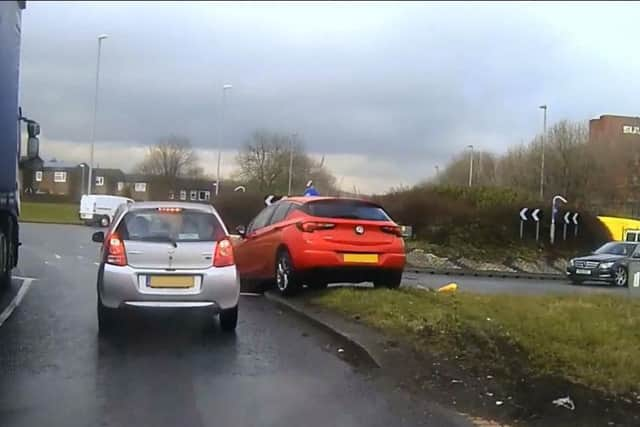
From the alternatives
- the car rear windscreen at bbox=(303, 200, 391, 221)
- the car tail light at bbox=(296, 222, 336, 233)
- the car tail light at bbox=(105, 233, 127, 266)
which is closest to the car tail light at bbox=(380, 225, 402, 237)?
the car rear windscreen at bbox=(303, 200, 391, 221)

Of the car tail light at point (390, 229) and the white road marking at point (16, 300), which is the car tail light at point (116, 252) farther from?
the car tail light at point (390, 229)

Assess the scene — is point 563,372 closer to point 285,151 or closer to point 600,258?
point 600,258

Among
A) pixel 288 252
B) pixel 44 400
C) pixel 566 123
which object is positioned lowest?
pixel 44 400

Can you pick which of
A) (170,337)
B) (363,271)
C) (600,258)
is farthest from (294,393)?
(600,258)

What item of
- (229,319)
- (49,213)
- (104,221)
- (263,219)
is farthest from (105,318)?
(49,213)

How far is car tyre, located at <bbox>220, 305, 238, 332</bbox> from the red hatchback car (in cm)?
222

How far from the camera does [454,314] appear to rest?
9281 millimetres

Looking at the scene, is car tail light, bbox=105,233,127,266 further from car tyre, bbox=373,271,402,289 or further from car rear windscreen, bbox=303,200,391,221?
car tyre, bbox=373,271,402,289

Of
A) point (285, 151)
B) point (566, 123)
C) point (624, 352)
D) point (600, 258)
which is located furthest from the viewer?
point (285, 151)

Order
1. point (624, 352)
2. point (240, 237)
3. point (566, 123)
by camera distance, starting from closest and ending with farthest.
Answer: point (624, 352) < point (240, 237) < point (566, 123)

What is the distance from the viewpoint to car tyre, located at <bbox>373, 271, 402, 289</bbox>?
1176 cm

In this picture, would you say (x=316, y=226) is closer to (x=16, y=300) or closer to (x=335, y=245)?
(x=335, y=245)

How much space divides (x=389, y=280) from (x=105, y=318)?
173 inches

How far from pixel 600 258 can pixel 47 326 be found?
65.5 ft
